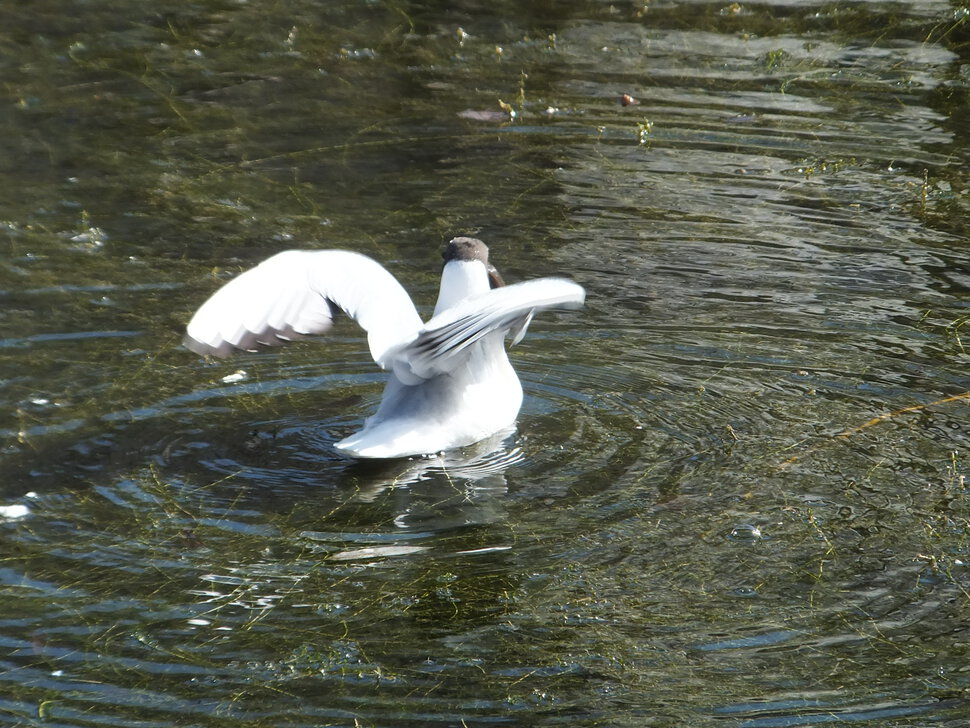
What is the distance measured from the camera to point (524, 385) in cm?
531

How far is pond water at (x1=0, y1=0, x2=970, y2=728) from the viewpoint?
3.43 meters

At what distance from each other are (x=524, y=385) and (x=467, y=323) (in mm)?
1252

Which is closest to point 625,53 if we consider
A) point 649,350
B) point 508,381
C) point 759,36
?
point 759,36

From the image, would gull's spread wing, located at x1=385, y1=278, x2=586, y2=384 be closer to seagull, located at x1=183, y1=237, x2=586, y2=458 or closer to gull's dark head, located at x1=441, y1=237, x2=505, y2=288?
seagull, located at x1=183, y1=237, x2=586, y2=458

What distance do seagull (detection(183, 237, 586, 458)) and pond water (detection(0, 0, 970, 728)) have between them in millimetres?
163

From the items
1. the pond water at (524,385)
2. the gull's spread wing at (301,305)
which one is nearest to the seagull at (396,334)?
the gull's spread wing at (301,305)

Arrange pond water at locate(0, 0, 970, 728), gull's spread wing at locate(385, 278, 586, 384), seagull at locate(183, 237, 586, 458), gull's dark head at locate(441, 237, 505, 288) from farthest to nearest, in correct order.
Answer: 1. gull's dark head at locate(441, 237, 505, 288)
2. seagull at locate(183, 237, 586, 458)
3. gull's spread wing at locate(385, 278, 586, 384)
4. pond water at locate(0, 0, 970, 728)

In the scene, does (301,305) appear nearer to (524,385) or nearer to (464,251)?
(464,251)

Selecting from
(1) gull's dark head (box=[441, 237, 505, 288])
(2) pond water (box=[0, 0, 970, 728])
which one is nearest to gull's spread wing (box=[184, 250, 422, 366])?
(1) gull's dark head (box=[441, 237, 505, 288])

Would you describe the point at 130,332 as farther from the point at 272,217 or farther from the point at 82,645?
the point at 82,645

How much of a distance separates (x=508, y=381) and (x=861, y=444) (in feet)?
4.20

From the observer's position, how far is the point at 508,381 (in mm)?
4828

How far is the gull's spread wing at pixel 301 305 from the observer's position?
4355 millimetres

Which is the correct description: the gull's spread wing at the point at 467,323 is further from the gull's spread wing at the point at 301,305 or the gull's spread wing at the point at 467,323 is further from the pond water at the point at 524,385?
the pond water at the point at 524,385
